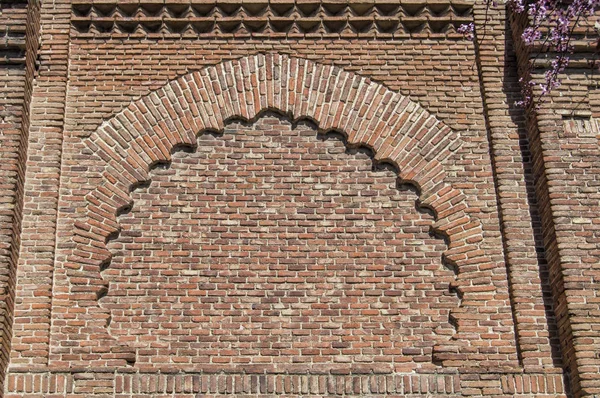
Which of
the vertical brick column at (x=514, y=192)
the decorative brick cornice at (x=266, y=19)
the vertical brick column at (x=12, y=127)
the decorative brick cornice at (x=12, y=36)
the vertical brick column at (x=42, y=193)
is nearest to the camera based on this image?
the vertical brick column at (x=12, y=127)

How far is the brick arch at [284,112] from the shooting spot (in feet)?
30.0

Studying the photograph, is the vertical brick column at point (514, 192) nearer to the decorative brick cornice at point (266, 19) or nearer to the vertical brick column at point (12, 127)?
the decorative brick cornice at point (266, 19)

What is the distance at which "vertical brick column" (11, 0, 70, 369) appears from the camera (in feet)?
27.8

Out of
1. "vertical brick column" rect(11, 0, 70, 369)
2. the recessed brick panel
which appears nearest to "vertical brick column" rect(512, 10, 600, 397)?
the recessed brick panel

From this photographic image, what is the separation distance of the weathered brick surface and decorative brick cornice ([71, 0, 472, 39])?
0.9 inches

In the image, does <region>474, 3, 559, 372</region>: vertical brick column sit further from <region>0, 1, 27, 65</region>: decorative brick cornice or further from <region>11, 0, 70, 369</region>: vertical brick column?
<region>0, 1, 27, 65</region>: decorative brick cornice

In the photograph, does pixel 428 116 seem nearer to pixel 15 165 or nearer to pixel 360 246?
pixel 360 246

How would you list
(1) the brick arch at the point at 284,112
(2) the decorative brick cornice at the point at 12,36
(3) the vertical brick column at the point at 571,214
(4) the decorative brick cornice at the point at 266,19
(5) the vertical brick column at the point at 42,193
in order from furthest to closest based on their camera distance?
(4) the decorative brick cornice at the point at 266,19 → (2) the decorative brick cornice at the point at 12,36 → (1) the brick arch at the point at 284,112 → (5) the vertical brick column at the point at 42,193 → (3) the vertical brick column at the point at 571,214

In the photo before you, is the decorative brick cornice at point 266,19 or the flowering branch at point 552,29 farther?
the decorative brick cornice at point 266,19

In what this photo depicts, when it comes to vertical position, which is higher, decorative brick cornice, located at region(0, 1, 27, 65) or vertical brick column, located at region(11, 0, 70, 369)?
decorative brick cornice, located at region(0, 1, 27, 65)

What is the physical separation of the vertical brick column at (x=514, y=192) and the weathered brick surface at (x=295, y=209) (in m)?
0.02

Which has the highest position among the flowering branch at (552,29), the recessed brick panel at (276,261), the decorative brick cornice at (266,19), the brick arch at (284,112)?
the decorative brick cornice at (266,19)

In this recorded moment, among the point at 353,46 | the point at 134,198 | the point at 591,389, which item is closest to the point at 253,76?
the point at 353,46

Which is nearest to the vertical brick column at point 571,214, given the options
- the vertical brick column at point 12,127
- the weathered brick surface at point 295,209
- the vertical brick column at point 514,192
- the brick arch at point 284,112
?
the weathered brick surface at point 295,209
